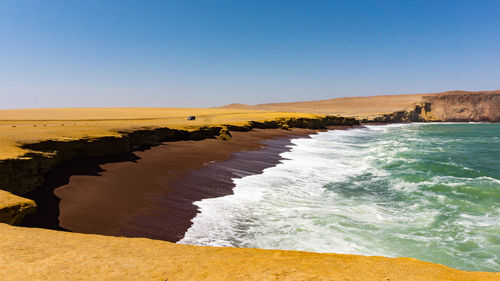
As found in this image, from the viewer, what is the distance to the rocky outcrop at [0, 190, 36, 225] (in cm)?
588

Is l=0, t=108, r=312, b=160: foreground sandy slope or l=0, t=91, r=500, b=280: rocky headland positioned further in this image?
l=0, t=108, r=312, b=160: foreground sandy slope

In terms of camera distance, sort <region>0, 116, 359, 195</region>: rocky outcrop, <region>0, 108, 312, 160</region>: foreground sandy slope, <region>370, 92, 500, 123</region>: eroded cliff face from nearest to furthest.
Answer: <region>0, 116, 359, 195</region>: rocky outcrop, <region>0, 108, 312, 160</region>: foreground sandy slope, <region>370, 92, 500, 123</region>: eroded cliff face

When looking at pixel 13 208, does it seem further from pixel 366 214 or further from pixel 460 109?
pixel 460 109

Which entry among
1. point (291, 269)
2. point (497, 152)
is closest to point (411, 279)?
point (291, 269)

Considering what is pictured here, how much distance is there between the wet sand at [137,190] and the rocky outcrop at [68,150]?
0.55 m

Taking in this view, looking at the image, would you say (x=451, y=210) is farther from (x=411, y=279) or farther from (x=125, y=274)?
(x=125, y=274)

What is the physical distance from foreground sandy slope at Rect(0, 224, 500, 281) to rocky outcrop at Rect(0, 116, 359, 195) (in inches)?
224

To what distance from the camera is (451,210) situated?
38.9 ft

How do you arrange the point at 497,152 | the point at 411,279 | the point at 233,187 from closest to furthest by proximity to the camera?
the point at 411,279 → the point at 233,187 → the point at 497,152

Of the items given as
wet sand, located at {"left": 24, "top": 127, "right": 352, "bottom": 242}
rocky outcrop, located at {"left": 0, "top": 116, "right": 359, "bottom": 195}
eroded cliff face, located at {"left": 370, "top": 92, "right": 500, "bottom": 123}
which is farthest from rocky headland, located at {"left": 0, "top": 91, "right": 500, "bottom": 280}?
eroded cliff face, located at {"left": 370, "top": 92, "right": 500, "bottom": 123}

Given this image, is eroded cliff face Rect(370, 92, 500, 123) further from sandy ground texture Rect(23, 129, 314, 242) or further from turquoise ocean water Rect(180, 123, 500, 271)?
sandy ground texture Rect(23, 129, 314, 242)

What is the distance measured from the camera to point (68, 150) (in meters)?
14.2

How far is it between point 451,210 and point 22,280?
1456cm

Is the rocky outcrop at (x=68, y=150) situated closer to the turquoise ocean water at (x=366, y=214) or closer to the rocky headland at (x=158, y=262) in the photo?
the rocky headland at (x=158, y=262)
